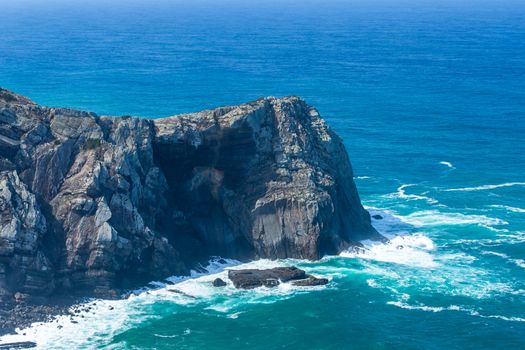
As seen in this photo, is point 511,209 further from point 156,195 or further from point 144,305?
point 144,305

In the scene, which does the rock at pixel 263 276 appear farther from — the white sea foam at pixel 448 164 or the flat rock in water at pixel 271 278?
the white sea foam at pixel 448 164

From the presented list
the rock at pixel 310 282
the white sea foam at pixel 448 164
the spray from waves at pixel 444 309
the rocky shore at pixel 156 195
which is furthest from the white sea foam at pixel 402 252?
the white sea foam at pixel 448 164

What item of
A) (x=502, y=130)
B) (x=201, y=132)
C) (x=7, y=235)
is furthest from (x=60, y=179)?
(x=502, y=130)

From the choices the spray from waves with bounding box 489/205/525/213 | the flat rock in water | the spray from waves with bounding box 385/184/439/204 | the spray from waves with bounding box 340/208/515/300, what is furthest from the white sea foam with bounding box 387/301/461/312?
the spray from waves with bounding box 385/184/439/204

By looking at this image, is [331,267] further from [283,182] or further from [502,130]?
[502,130]

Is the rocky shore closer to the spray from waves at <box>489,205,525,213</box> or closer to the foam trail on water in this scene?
the foam trail on water

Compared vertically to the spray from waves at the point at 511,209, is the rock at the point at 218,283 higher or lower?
lower
